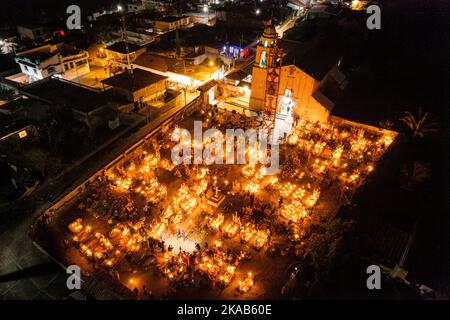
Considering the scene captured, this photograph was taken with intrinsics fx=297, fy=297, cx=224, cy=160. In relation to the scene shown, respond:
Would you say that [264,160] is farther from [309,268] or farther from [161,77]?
[161,77]

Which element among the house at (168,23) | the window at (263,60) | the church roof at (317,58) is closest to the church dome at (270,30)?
the window at (263,60)

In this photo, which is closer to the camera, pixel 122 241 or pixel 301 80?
pixel 122 241

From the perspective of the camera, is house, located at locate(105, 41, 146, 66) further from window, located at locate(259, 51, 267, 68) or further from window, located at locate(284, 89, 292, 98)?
window, located at locate(284, 89, 292, 98)

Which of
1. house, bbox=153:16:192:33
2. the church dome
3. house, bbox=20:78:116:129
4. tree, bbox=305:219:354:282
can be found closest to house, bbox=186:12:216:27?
house, bbox=153:16:192:33

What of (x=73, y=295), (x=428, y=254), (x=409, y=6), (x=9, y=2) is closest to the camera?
(x=73, y=295)

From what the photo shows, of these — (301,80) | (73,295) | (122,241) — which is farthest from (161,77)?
(73,295)
